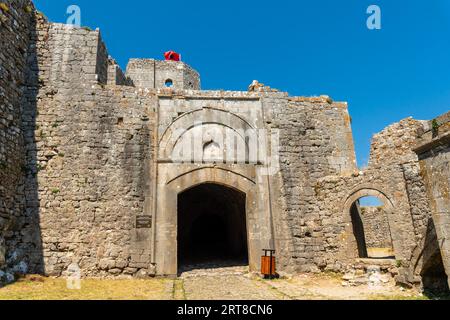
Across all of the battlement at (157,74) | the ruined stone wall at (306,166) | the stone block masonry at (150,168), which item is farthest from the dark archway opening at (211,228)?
the battlement at (157,74)

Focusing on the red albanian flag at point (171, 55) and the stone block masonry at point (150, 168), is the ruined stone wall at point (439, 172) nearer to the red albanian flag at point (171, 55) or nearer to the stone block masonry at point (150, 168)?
the stone block masonry at point (150, 168)

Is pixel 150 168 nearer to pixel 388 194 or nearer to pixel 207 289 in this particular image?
pixel 207 289

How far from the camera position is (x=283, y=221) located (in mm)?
10625

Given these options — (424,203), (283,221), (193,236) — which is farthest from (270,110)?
(193,236)

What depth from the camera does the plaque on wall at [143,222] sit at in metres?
9.90

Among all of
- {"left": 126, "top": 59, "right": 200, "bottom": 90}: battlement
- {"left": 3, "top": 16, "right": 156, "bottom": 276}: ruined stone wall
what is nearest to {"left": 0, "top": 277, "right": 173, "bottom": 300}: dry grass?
{"left": 3, "top": 16, "right": 156, "bottom": 276}: ruined stone wall

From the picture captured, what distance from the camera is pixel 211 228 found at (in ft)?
65.2

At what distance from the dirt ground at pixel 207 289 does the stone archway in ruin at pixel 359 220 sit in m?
1.09

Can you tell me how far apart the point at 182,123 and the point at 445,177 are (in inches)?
300

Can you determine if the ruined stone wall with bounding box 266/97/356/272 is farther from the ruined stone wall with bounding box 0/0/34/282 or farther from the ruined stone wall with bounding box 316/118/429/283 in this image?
the ruined stone wall with bounding box 0/0/34/282

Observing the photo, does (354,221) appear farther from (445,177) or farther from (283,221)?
(445,177)

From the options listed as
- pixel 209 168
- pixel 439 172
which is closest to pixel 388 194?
pixel 439 172

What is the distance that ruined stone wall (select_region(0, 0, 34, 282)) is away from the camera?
28.7 feet

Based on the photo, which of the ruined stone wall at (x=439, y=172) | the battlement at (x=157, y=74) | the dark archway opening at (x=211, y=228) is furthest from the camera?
the battlement at (x=157, y=74)
